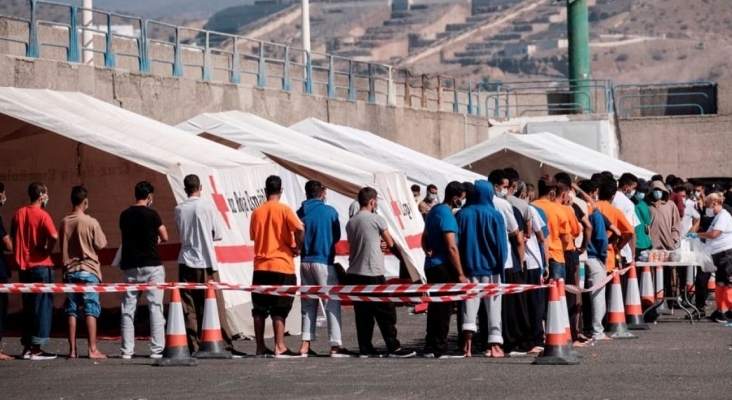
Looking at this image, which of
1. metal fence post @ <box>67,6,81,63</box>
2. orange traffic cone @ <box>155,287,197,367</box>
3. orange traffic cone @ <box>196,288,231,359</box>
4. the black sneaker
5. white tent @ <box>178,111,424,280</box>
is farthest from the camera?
metal fence post @ <box>67,6,81,63</box>

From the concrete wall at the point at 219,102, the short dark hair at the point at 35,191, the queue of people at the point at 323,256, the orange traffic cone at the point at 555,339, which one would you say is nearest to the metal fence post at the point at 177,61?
the concrete wall at the point at 219,102

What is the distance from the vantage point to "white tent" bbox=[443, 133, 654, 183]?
2997cm

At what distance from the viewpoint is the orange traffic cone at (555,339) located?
14.7 meters

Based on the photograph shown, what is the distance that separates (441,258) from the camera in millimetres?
15531

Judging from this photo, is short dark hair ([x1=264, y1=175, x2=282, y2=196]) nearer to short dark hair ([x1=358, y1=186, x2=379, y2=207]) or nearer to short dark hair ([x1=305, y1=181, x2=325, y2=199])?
short dark hair ([x1=305, y1=181, x2=325, y2=199])

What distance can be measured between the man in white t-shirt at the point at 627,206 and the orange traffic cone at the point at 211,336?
16.8 feet

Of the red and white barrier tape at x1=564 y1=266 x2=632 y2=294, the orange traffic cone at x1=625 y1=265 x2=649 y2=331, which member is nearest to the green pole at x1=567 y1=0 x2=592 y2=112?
the orange traffic cone at x1=625 y1=265 x2=649 y2=331

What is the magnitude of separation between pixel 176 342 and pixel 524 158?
56.0 ft

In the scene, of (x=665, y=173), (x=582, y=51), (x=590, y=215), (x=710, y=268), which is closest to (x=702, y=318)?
(x=710, y=268)

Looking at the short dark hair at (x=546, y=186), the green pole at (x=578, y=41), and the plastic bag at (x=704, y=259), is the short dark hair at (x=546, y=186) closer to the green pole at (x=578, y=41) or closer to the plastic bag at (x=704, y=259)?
the plastic bag at (x=704, y=259)

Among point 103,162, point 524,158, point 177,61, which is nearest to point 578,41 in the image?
point 524,158

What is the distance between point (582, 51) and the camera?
55125 mm

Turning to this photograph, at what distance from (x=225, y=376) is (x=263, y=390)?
1093mm

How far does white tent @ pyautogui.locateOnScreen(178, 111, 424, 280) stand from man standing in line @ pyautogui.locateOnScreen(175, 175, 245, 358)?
4073 mm
